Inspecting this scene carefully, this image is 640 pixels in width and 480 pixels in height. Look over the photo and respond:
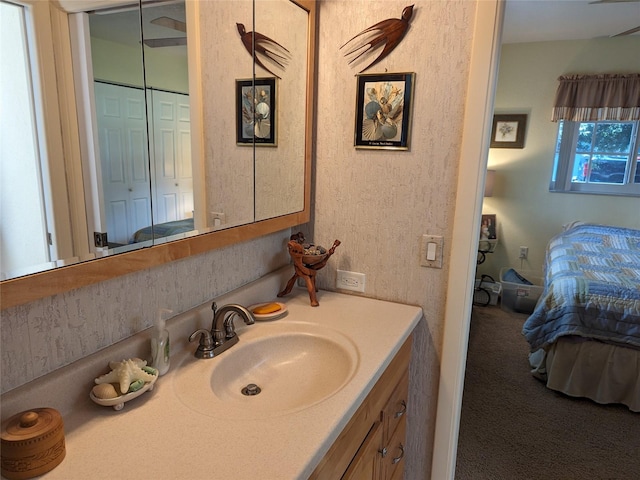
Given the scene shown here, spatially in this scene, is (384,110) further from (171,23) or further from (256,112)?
(171,23)

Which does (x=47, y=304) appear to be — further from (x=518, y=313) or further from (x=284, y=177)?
(x=518, y=313)

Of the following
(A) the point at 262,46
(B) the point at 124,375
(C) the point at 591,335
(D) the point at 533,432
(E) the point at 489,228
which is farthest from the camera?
(E) the point at 489,228

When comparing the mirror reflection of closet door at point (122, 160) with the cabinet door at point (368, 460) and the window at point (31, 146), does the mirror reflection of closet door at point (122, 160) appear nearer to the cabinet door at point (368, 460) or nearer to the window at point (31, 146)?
the window at point (31, 146)

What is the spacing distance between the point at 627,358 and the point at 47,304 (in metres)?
2.94

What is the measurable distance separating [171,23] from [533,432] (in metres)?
2.58

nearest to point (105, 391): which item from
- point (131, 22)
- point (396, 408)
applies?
point (131, 22)

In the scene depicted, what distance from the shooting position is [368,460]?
1208 millimetres

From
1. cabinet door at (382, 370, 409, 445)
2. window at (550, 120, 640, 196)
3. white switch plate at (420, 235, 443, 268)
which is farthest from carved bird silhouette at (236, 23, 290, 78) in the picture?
window at (550, 120, 640, 196)

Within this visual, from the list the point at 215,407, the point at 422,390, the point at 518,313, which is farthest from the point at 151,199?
the point at 518,313

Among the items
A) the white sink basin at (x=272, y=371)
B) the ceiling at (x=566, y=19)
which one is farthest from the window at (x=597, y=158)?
the white sink basin at (x=272, y=371)

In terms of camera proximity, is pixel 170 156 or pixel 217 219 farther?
pixel 217 219

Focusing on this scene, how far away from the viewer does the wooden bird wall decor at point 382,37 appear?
147cm

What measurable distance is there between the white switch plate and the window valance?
3.50 m

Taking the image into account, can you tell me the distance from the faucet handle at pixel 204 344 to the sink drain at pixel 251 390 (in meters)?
0.13
